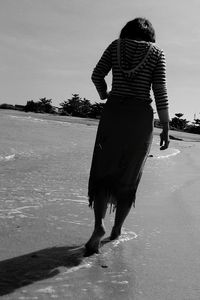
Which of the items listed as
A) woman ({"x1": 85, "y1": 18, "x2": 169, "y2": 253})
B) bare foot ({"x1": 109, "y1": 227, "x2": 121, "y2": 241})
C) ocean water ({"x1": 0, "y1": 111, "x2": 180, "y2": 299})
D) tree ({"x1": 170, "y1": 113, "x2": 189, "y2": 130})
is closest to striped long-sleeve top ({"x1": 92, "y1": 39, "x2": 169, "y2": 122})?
woman ({"x1": 85, "y1": 18, "x2": 169, "y2": 253})

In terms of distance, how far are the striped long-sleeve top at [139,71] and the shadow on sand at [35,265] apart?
1.07 metres

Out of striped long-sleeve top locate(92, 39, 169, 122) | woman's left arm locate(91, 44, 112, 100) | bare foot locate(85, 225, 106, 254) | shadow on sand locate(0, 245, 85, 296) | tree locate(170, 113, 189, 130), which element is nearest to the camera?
shadow on sand locate(0, 245, 85, 296)

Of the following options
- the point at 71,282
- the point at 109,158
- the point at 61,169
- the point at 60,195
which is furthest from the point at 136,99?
the point at 61,169

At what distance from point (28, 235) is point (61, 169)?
3.19 meters

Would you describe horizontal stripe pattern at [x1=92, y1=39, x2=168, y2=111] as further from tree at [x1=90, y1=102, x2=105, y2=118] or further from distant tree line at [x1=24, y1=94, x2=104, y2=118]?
tree at [x1=90, y1=102, x2=105, y2=118]

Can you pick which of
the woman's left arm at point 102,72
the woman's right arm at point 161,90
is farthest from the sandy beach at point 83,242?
the woman's left arm at point 102,72

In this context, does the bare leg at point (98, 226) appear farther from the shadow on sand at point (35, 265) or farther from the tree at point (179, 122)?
the tree at point (179, 122)

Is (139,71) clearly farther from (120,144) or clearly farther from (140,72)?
(120,144)

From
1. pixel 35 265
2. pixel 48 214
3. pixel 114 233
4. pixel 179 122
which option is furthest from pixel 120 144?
pixel 179 122

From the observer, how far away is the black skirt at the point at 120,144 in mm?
3320

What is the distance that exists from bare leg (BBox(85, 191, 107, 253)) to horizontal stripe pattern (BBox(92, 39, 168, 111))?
71 centimetres

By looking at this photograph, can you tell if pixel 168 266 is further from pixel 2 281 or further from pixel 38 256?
pixel 2 281

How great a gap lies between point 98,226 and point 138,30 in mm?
1330

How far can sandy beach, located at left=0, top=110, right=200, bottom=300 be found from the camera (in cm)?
259
